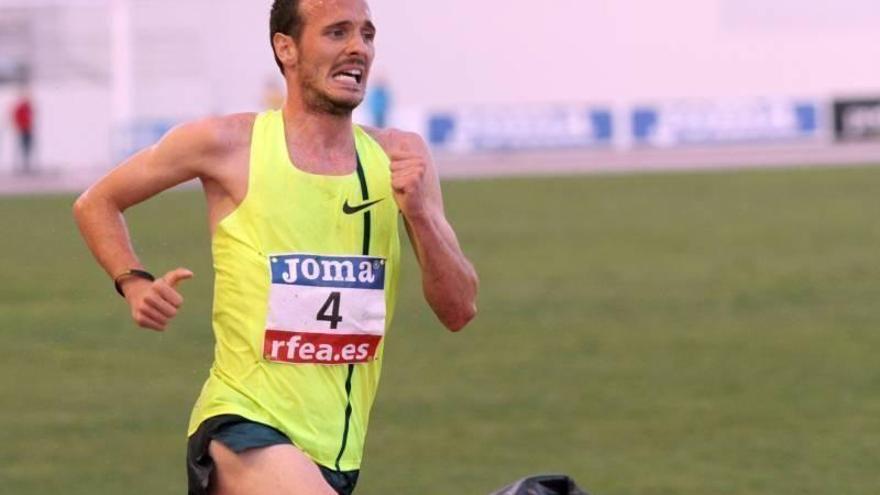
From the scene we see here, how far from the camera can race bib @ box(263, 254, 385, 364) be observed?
510cm

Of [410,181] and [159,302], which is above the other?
[410,181]

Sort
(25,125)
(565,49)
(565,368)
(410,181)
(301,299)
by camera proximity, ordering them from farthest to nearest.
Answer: (565,49)
(25,125)
(565,368)
(301,299)
(410,181)

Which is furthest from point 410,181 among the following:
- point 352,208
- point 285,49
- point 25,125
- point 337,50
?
point 25,125

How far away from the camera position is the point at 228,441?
5.02m

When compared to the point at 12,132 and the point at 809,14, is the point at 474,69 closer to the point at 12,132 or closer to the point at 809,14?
the point at 809,14

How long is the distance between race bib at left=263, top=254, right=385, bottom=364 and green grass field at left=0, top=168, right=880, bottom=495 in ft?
12.2

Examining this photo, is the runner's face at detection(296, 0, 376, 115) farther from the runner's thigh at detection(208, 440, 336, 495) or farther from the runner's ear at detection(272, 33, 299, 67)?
the runner's thigh at detection(208, 440, 336, 495)

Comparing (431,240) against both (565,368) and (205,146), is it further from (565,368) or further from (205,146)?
(565,368)

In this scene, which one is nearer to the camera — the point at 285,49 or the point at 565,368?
the point at 285,49

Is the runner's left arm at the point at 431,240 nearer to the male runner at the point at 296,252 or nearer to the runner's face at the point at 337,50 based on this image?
the male runner at the point at 296,252

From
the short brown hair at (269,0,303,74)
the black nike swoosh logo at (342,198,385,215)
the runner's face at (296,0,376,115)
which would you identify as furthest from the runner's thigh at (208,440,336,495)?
the short brown hair at (269,0,303,74)

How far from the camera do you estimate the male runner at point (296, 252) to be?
5062 mm

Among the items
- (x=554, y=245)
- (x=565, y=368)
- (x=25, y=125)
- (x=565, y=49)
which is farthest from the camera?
(x=565, y=49)

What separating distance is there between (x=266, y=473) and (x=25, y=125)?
3689 centimetres
